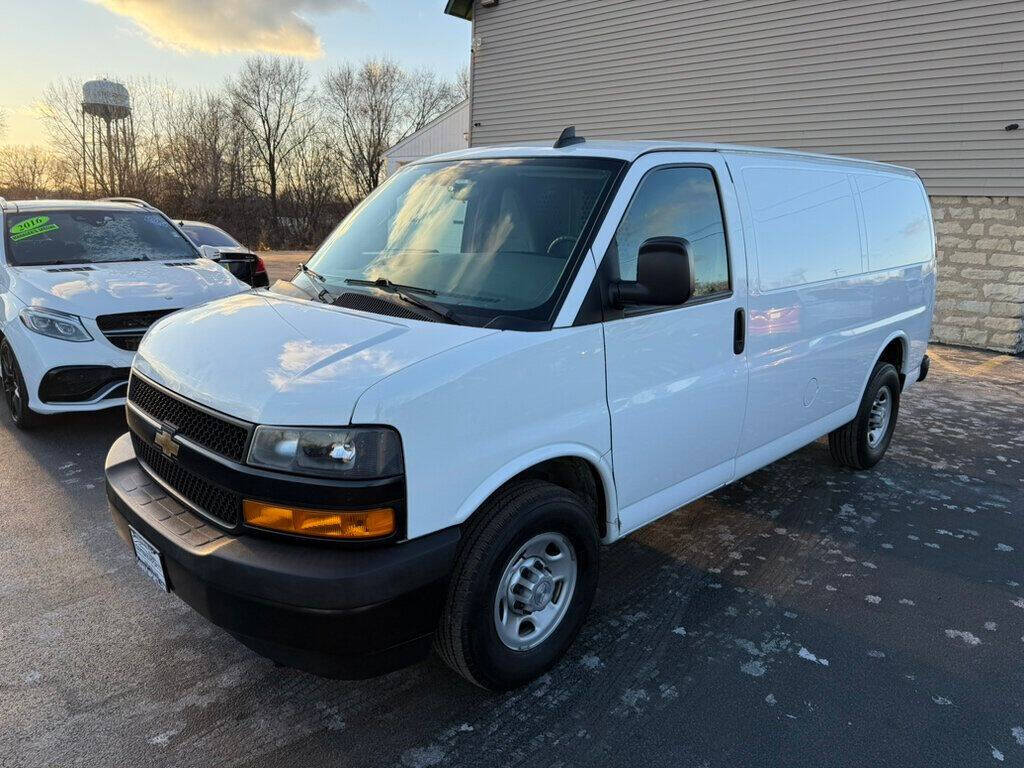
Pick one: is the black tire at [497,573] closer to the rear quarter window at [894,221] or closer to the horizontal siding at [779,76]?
the rear quarter window at [894,221]

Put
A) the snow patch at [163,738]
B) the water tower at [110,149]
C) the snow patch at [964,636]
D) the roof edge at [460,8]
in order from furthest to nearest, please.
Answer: the water tower at [110,149] < the roof edge at [460,8] < the snow patch at [964,636] < the snow patch at [163,738]

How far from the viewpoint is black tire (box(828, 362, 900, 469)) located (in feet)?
16.9

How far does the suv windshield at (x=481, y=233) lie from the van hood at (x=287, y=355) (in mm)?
334

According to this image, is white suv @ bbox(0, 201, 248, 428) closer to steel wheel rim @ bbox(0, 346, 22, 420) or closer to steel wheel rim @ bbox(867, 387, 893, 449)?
steel wheel rim @ bbox(0, 346, 22, 420)

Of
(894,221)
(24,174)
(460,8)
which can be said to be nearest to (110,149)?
(24,174)

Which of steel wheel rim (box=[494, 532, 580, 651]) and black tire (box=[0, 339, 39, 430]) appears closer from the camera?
steel wheel rim (box=[494, 532, 580, 651])

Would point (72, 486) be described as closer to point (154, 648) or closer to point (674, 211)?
point (154, 648)

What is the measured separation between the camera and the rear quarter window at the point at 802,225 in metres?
3.75

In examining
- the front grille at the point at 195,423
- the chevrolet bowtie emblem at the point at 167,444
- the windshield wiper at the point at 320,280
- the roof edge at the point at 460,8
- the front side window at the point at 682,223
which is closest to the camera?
the front grille at the point at 195,423

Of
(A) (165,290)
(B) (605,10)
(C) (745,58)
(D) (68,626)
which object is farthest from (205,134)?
(D) (68,626)

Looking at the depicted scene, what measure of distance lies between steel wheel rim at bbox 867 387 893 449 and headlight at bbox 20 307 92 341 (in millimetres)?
5854

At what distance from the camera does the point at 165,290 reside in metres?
5.73

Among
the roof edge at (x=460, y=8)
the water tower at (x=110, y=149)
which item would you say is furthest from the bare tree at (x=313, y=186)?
the roof edge at (x=460, y=8)

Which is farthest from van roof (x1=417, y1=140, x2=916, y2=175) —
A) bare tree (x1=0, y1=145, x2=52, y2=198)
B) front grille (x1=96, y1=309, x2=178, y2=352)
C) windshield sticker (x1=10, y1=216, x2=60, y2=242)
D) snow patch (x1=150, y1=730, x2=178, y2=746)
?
bare tree (x1=0, y1=145, x2=52, y2=198)
